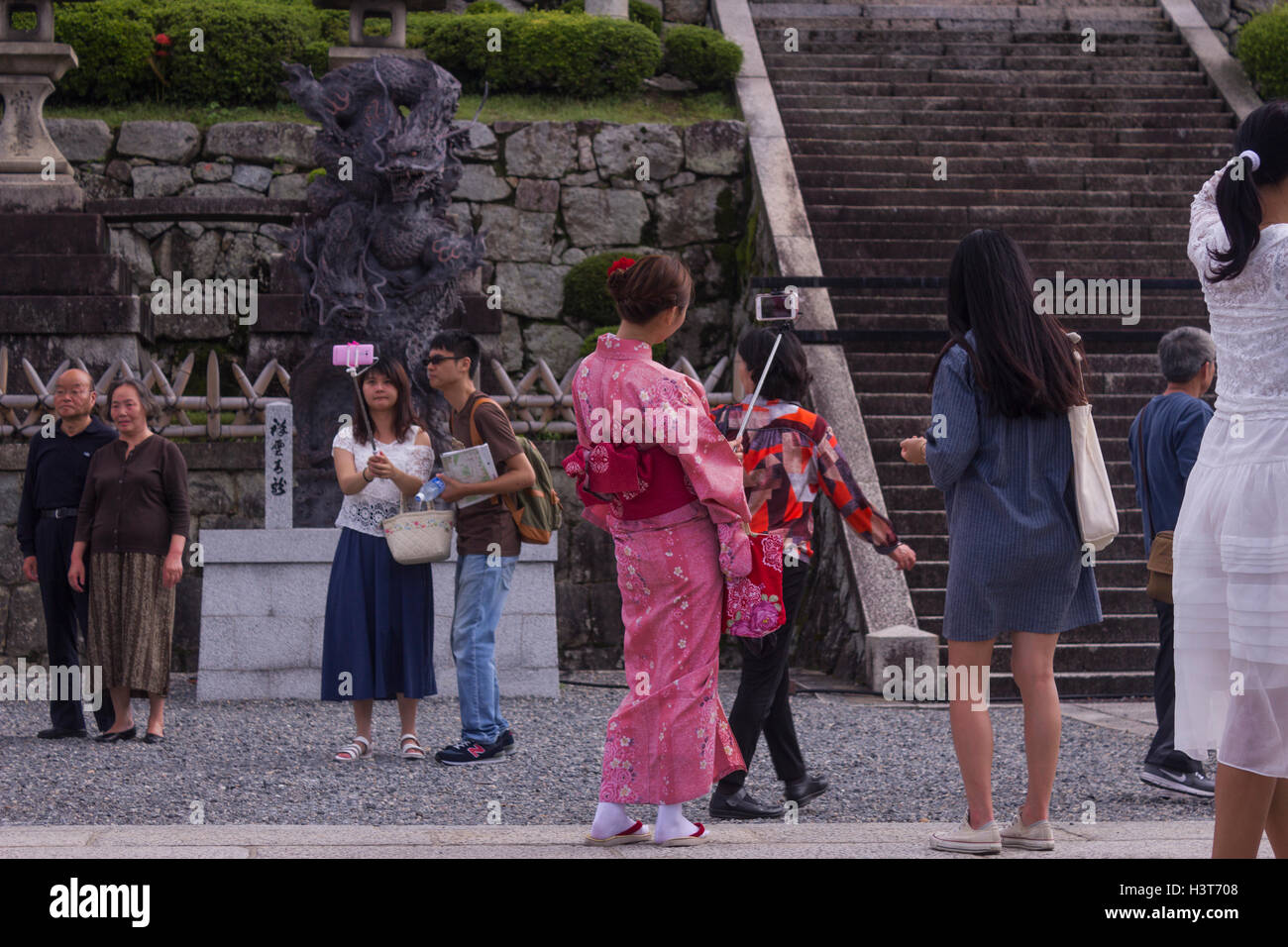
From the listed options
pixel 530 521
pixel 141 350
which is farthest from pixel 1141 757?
pixel 141 350

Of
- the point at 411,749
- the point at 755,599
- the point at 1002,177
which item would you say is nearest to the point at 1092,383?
the point at 1002,177

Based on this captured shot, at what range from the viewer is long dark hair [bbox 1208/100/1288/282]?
2.89 m

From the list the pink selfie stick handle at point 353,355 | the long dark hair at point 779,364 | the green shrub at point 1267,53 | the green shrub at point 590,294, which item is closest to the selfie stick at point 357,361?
the pink selfie stick handle at point 353,355

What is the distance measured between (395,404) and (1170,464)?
9.89 ft

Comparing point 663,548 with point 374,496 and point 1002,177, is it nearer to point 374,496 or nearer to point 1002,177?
point 374,496

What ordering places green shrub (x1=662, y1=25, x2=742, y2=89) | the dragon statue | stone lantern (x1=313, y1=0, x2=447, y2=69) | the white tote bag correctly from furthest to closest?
green shrub (x1=662, y1=25, x2=742, y2=89) → stone lantern (x1=313, y1=0, x2=447, y2=69) → the dragon statue → the white tote bag

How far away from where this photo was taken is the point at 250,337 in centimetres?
1028

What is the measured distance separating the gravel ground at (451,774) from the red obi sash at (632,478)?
1.26 metres

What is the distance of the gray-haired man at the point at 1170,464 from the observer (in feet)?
16.8

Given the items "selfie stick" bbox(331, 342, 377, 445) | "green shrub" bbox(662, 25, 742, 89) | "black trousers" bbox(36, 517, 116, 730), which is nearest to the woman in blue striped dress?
"selfie stick" bbox(331, 342, 377, 445)

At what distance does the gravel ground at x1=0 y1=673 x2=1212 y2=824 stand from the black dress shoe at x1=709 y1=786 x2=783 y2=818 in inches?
6.7

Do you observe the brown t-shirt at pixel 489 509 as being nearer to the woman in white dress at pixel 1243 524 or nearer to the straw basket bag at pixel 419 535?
the straw basket bag at pixel 419 535

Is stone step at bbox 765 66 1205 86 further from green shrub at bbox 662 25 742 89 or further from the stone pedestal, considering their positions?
the stone pedestal

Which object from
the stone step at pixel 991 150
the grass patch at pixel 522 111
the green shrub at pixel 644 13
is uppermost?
the green shrub at pixel 644 13
